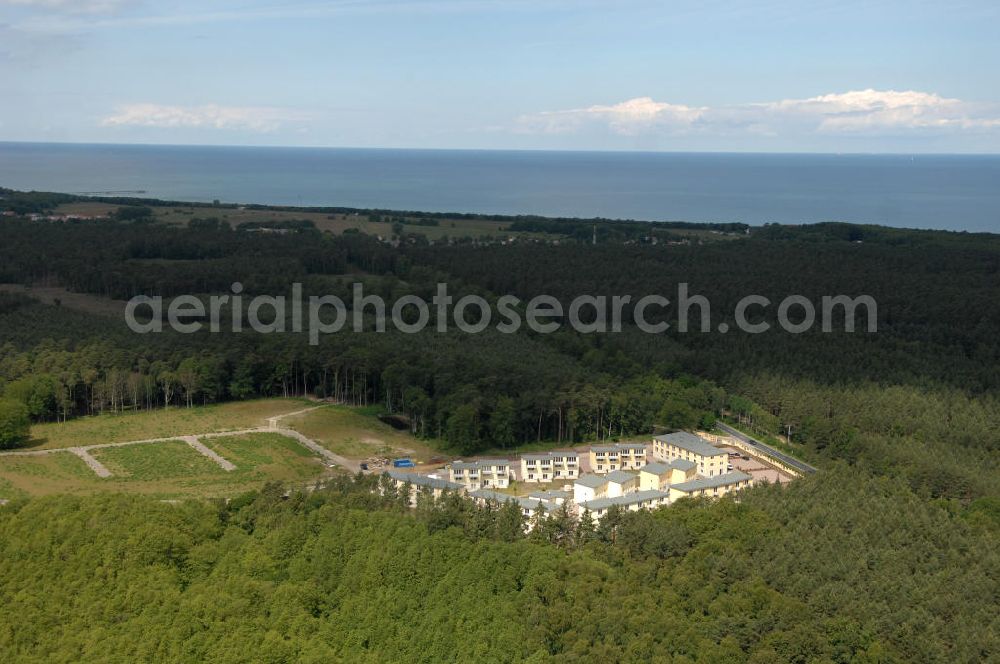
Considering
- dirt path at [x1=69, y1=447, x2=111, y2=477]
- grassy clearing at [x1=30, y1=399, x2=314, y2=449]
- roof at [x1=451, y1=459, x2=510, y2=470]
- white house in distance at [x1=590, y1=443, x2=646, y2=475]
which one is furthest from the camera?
grassy clearing at [x1=30, y1=399, x2=314, y2=449]

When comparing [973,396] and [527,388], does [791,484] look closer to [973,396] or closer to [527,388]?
[527,388]

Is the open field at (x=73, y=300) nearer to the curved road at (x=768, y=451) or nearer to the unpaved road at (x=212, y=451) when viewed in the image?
the unpaved road at (x=212, y=451)

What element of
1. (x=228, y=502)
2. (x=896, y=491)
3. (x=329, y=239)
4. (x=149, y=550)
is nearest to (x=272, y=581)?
(x=149, y=550)

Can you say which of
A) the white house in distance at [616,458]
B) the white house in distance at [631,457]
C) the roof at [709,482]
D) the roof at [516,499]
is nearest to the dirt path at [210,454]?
the roof at [516,499]

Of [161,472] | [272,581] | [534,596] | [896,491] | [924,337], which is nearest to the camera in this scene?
[534,596]

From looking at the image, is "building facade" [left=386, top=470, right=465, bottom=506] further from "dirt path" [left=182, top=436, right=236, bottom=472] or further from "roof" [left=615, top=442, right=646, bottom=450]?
"dirt path" [left=182, top=436, right=236, bottom=472]

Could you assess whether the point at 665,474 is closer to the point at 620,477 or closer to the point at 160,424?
the point at 620,477

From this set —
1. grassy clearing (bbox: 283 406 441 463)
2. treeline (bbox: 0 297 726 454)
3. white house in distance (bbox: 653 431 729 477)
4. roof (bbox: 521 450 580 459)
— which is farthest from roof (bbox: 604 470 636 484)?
grassy clearing (bbox: 283 406 441 463)
